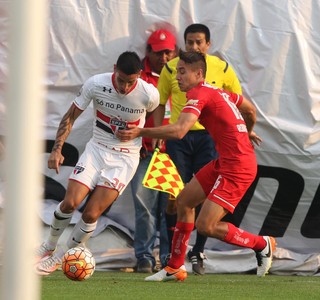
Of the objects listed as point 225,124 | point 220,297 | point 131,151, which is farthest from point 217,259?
point 220,297

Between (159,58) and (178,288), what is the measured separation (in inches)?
128

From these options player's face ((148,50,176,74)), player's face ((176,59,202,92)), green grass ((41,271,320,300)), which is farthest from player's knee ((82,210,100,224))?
player's face ((148,50,176,74))

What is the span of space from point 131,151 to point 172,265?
135cm

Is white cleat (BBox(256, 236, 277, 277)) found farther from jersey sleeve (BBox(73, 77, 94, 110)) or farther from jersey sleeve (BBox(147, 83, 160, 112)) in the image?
jersey sleeve (BBox(73, 77, 94, 110))

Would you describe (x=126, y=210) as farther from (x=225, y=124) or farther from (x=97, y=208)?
(x=225, y=124)

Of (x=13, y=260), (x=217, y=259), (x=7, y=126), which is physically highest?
(x=7, y=126)

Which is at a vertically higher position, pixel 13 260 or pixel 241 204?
pixel 13 260

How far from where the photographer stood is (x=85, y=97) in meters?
8.41

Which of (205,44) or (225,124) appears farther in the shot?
(205,44)

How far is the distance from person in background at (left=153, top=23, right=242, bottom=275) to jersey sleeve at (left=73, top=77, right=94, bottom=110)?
36.1 inches

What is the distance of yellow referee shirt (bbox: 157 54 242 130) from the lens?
9.22 m

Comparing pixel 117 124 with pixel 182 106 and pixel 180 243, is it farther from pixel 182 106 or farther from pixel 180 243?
pixel 180 243

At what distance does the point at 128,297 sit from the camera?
21.0 feet

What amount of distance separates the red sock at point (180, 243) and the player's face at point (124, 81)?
1.43 metres
